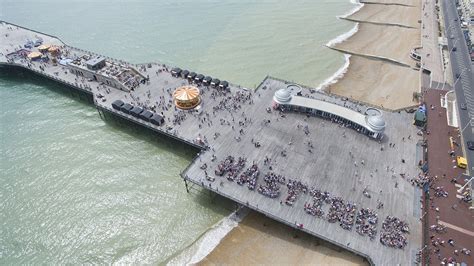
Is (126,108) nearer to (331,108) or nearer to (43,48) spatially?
(43,48)

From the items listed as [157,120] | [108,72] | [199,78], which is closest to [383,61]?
[199,78]

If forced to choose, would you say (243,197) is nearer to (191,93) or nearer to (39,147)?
(191,93)

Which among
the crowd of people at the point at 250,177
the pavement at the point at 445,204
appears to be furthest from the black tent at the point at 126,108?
the pavement at the point at 445,204

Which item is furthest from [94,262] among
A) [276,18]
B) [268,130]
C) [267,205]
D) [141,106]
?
[276,18]

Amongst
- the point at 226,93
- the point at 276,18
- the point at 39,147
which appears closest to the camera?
the point at 39,147

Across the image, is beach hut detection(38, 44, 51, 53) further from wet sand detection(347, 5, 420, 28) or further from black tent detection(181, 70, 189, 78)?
wet sand detection(347, 5, 420, 28)

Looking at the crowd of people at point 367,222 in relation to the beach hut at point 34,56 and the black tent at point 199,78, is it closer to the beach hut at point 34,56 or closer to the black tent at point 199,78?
the black tent at point 199,78
